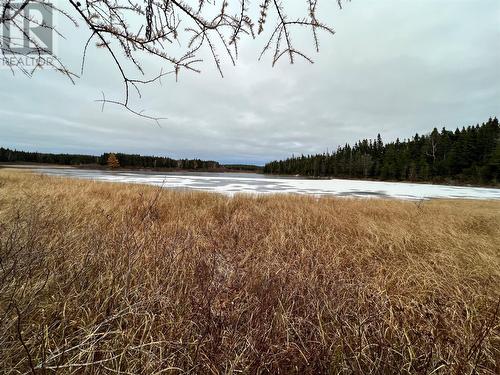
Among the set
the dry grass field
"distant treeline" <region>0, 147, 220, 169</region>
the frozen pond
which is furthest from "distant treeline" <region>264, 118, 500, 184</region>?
"distant treeline" <region>0, 147, 220, 169</region>

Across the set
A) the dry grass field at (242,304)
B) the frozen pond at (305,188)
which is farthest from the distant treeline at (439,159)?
the dry grass field at (242,304)

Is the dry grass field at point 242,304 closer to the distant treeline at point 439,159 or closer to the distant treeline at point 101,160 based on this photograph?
the distant treeline at point 439,159

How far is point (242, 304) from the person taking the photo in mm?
2340

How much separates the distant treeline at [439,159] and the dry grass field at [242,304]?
57046 millimetres

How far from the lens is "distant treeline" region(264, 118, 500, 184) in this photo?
4599 centimetres

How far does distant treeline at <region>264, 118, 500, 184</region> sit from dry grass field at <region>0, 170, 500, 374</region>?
57.0m

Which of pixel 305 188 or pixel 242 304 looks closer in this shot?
pixel 242 304

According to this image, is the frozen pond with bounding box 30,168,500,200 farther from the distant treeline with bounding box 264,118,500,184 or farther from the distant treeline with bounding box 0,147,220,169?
the distant treeline with bounding box 0,147,220,169

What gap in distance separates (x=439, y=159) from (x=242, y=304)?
226ft

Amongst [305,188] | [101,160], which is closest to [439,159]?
[305,188]

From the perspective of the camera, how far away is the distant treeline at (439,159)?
45994 millimetres

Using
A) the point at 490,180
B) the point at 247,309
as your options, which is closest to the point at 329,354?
the point at 247,309

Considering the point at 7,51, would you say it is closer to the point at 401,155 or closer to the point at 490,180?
the point at 490,180

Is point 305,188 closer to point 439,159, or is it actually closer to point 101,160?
point 439,159
